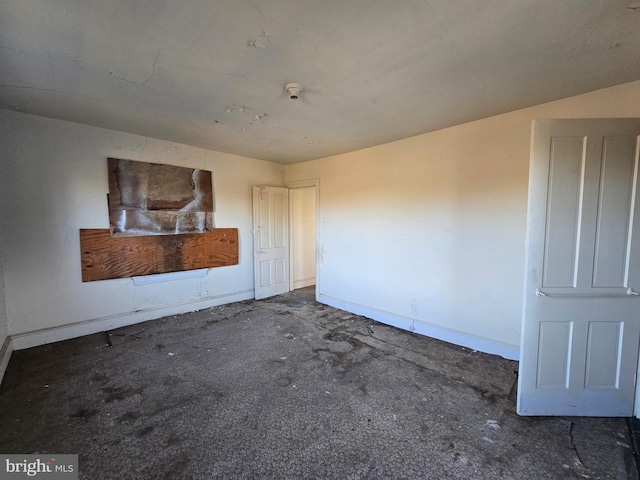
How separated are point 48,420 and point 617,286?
4.08 meters

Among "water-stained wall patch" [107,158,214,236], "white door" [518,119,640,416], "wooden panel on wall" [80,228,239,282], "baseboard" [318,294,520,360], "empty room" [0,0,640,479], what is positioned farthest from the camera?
"water-stained wall patch" [107,158,214,236]

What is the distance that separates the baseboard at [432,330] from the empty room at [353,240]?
4 cm

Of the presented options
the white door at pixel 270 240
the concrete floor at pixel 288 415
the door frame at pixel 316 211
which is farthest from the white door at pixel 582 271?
the white door at pixel 270 240

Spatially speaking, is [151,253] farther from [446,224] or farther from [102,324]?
[446,224]

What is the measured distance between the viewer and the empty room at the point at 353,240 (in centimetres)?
159

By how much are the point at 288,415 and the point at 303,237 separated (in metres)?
4.18

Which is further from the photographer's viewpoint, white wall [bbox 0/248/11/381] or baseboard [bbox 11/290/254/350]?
baseboard [bbox 11/290/254/350]

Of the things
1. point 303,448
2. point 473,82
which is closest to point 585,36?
point 473,82

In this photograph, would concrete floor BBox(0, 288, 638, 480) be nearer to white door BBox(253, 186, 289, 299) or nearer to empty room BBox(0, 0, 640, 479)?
empty room BBox(0, 0, 640, 479)

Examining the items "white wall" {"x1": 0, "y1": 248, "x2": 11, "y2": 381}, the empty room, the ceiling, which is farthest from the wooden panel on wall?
the ceiling

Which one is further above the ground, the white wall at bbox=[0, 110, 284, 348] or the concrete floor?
the white wall at bbox=[0, 110, 284, 348]

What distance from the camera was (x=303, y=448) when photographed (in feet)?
5.58

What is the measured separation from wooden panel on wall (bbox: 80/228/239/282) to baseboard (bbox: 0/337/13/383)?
0.84 m

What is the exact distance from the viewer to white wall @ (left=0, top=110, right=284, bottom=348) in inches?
113
